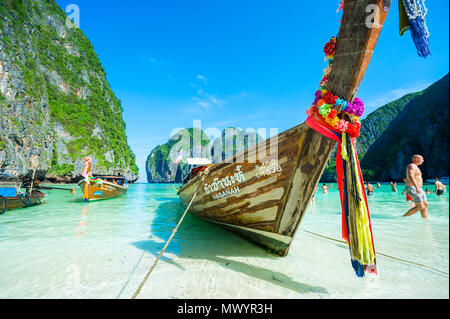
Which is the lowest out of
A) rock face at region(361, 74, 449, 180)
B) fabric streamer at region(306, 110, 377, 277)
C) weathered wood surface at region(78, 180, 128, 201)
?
weathered wood surface at region(78, 180, 128, 201)

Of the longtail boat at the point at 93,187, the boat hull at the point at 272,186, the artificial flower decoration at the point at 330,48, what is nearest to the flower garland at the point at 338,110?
the artificial flower decoration at the point at 330,48

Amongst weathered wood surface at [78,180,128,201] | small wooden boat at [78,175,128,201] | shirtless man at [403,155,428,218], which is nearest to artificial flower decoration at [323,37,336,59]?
shirtless man at [403,155,428,218]

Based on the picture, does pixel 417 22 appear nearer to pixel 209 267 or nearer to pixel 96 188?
pixel 209 267

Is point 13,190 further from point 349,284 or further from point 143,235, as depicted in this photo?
point 349,284

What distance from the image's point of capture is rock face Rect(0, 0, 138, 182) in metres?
→ 23.0

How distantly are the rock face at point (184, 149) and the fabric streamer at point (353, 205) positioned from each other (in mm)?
60259

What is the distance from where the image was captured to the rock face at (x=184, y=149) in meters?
72.8

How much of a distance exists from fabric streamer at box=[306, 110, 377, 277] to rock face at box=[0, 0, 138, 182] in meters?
31.2

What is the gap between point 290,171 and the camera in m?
2.70

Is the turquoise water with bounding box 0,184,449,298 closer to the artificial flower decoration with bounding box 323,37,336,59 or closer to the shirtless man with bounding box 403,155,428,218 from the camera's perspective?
the shirtless man with bounding box 403,155,428,218

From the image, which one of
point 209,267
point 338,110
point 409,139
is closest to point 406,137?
point 409,139

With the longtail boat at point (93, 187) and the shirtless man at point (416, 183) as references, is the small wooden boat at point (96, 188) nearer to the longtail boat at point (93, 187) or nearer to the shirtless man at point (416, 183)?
the longtail boat at point (93, 187)

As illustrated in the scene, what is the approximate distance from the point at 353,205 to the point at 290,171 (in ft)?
2.85
